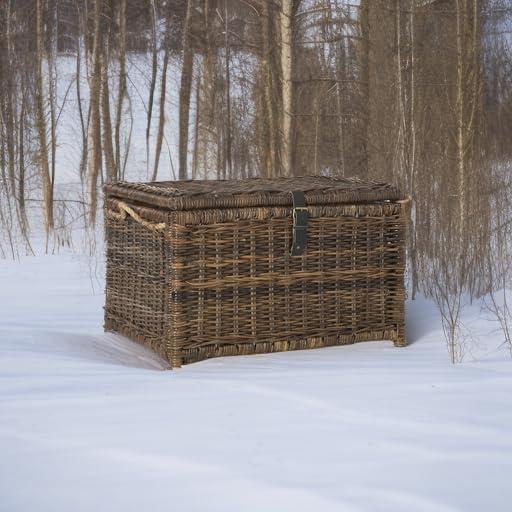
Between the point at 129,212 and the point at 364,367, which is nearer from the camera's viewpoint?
the point at 364,367

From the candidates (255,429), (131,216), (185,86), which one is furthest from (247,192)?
(185,86)

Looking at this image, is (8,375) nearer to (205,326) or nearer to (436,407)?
(205,326)

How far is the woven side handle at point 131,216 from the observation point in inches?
165

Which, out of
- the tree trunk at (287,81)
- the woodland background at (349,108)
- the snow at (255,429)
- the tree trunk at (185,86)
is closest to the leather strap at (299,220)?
the snow at (255,429)

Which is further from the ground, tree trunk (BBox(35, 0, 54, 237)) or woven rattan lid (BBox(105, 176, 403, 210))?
tree trunk (BBox(35, 0, 54, 237))

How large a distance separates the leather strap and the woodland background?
740mm

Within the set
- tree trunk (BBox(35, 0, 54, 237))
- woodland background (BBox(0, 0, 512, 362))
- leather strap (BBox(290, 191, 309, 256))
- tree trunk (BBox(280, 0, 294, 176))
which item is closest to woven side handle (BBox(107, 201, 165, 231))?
leather strap (BBox(290, 191, 309, 256))

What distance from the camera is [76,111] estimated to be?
21.8 metres

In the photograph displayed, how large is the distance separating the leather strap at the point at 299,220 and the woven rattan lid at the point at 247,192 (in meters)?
0.04

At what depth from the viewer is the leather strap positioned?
4.21 m

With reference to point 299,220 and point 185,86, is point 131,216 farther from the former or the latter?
point 185,86

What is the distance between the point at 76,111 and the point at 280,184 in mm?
17991

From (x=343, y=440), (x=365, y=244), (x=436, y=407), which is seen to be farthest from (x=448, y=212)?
(x=343, y=440)

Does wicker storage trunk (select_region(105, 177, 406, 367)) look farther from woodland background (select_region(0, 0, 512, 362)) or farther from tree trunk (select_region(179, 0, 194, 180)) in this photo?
tree trunk (select_region(179, 0, 194, 180))
